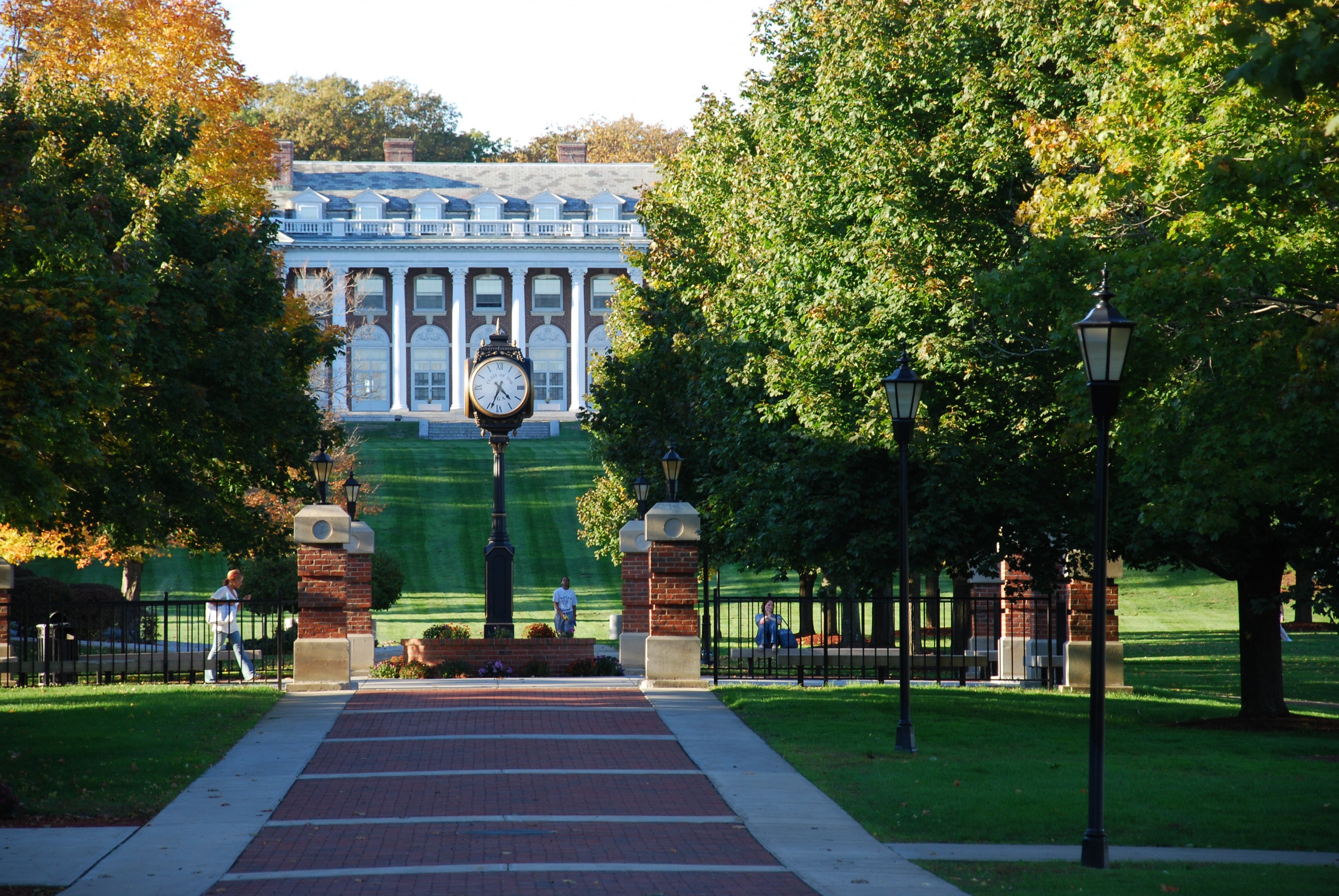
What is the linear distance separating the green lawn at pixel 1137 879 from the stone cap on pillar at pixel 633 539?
14770 mm

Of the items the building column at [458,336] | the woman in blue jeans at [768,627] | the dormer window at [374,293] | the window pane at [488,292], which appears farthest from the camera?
the window pane at [488,292]

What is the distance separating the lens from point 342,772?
40.5 feet

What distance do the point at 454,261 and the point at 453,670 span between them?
62.7 m

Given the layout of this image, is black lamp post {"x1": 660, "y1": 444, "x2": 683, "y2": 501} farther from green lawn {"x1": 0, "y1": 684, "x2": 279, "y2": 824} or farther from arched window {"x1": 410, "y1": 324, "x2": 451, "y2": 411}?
arched window {"x1": 410, "y1": 324, "x2": 451, "y2": 411}

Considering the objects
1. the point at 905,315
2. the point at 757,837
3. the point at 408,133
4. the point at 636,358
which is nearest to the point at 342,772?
the point at 757,837

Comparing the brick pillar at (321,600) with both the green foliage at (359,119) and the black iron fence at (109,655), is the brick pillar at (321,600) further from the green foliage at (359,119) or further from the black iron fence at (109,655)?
the green foliage at (359,119)

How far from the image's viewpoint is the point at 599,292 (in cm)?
8462

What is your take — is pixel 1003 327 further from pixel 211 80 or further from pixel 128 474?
pixel 211 80

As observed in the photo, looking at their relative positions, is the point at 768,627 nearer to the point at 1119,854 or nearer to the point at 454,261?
the point at 1119,854

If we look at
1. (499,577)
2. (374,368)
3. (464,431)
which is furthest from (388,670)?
(374,368)

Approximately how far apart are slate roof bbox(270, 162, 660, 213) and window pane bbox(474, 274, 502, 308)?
14.2 feet

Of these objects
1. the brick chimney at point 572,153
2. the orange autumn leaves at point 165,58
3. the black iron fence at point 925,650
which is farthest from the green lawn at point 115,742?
the brick chimney at point 572,153

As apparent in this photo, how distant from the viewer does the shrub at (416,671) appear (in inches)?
873

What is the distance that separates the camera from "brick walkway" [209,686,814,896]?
8.41 metres
